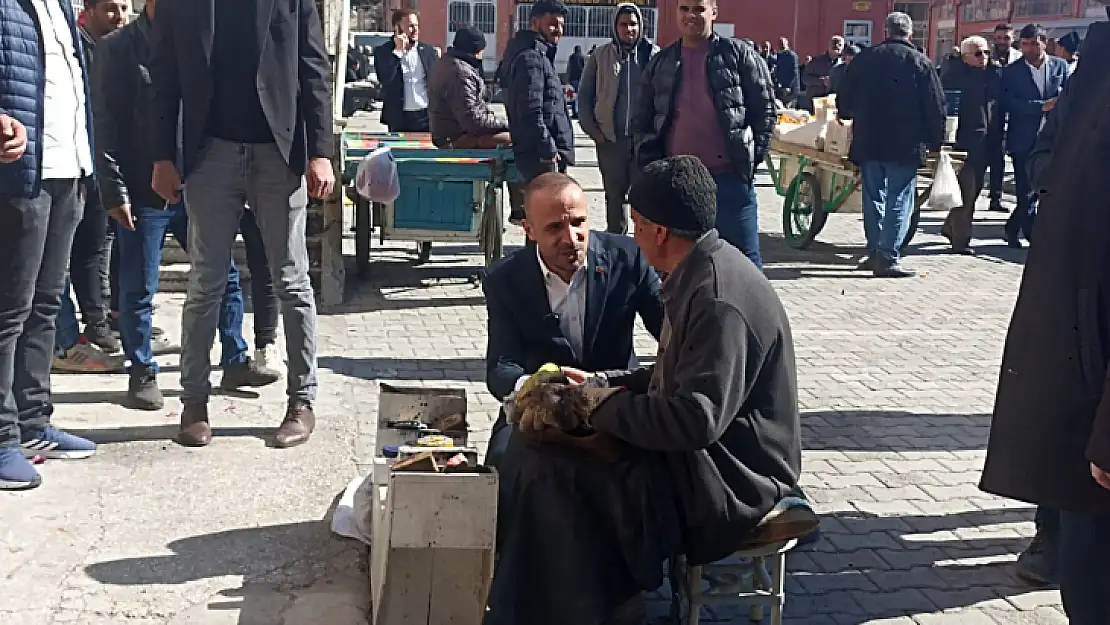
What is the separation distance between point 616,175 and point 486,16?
31646 millimetres

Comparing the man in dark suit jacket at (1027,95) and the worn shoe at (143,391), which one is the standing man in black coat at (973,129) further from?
the worn shoe at (143,391)

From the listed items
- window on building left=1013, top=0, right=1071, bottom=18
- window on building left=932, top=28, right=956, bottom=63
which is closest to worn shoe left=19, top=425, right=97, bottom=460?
window on building left=1013, top=0, right=1071, bottom=18

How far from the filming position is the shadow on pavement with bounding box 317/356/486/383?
6.36m

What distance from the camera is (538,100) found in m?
7.85

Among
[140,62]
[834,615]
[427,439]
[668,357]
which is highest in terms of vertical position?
[140,62]

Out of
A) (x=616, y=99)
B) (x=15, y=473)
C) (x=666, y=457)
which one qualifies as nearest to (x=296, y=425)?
(x=15, y=473)

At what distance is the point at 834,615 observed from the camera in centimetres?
374

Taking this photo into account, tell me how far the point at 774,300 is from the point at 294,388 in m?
2.58

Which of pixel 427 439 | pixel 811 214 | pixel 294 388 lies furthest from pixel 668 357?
pixel 811 214

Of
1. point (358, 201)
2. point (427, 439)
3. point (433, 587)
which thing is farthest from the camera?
point (358, 201)

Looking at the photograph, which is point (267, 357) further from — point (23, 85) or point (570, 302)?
point (570, 302)

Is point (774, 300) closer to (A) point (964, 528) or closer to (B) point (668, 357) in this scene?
(B) point (668, 357)

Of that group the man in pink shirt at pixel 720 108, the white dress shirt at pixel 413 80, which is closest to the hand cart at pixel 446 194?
the man in pink shirt at pixel 720 108

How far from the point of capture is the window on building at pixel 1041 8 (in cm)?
3909
